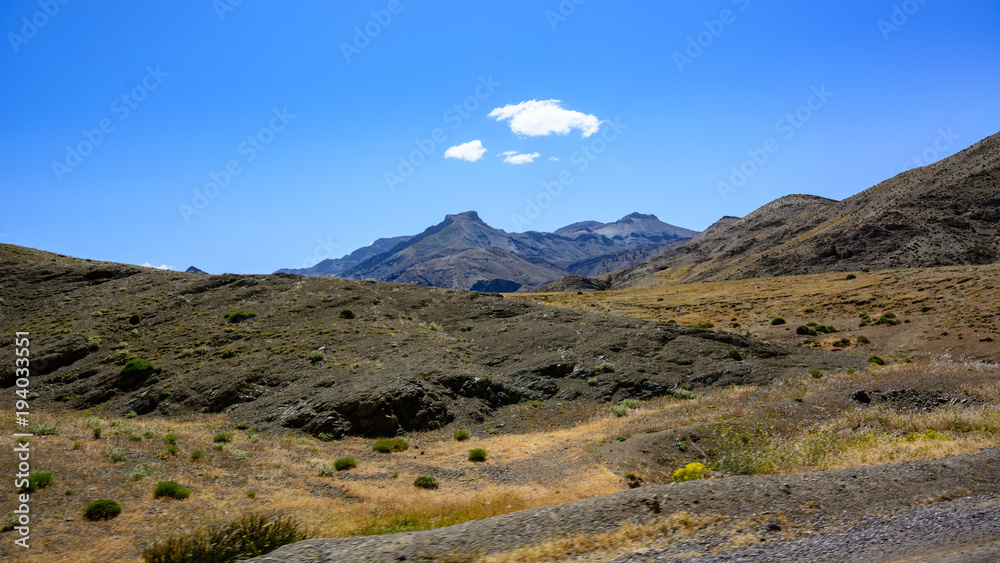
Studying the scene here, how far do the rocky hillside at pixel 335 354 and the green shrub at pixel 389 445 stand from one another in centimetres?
182

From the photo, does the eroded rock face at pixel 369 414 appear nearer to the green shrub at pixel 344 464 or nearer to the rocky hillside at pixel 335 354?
the rocky hillside at pixel 335 354

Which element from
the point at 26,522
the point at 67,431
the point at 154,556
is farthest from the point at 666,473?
the point at 67,431

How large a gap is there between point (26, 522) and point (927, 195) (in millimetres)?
132350

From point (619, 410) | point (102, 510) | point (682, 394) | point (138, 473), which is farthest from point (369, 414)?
point (682, 394)

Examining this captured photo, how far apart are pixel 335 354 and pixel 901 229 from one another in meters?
105

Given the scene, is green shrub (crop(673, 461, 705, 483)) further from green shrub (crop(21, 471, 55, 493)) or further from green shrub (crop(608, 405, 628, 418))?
green shrub (crop(21, 471, 55, 493))

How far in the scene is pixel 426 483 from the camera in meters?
17.7

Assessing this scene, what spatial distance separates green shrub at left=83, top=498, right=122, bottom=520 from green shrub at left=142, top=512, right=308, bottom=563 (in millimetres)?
3788

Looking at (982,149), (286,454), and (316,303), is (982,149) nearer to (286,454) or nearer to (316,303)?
(316,303)

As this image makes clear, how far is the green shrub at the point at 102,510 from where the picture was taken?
12.1 meters

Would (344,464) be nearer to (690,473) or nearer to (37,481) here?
(37,481)

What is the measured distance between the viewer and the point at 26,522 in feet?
36.9

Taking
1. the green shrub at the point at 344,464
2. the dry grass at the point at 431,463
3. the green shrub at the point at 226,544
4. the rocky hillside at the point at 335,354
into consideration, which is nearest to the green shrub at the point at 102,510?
the dry grass at the point at 431,463

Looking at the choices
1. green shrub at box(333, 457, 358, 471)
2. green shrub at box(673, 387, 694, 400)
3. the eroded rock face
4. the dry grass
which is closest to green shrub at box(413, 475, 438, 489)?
the dry grass
